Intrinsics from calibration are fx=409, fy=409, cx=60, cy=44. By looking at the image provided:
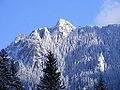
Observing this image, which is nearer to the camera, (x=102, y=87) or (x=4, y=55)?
(x=4, y=55)

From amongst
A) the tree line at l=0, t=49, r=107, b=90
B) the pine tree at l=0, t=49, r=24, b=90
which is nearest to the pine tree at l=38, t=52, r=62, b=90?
the tree line at l=0, t=49, r=107, b=90

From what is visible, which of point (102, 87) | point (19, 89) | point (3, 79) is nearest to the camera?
point (3, 79)

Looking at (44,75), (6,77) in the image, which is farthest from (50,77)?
(6,77)

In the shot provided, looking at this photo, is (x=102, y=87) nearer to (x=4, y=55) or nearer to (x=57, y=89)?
(x=57, y=89)

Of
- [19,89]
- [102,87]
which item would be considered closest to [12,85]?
[19,89]

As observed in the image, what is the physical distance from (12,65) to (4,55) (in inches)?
99.6

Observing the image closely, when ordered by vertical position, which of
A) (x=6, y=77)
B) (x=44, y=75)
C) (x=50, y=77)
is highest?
(x=44, y=75)

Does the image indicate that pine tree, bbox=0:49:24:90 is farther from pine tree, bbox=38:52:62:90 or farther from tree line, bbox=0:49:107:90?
pine tree, bbox=38:52:62:90

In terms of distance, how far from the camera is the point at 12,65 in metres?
31.2

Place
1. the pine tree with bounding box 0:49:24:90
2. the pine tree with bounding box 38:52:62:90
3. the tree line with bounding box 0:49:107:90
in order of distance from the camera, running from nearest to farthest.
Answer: the pine tree with bounding box 0:49:24:90, the tree line with bounding box 0:49:107:90, the pine tree with bounding box 38:52:62:90

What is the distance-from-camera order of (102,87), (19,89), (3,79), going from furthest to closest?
1. (102,87)
2. (19,89)
3. (3,79)

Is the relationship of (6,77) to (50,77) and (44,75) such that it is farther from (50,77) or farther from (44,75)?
(50,77)

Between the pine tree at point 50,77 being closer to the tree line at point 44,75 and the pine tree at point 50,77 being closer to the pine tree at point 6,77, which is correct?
the tree line at point 44,75

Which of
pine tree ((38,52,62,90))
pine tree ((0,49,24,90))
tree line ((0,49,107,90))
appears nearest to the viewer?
pine tree ((0,49,24,90))
